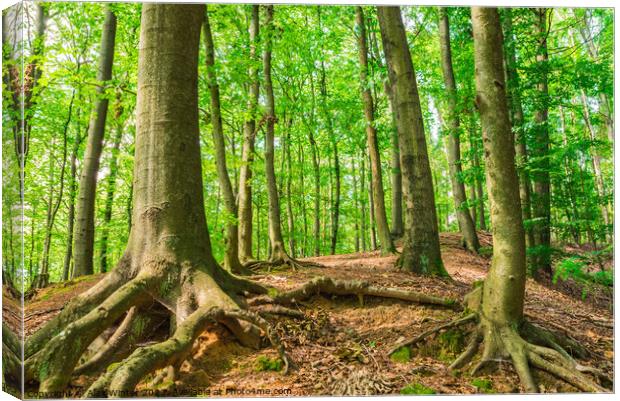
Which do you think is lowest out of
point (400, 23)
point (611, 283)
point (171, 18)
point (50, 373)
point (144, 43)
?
point (50, 373)

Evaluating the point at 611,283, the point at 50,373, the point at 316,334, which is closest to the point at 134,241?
the point at 50,373

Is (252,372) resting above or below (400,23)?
below

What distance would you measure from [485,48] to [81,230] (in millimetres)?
6087

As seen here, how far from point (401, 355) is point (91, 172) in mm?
5860

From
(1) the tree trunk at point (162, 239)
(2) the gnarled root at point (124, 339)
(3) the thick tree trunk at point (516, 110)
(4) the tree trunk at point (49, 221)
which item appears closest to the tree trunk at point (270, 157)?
(4) the tree trunk at point (49, 221)

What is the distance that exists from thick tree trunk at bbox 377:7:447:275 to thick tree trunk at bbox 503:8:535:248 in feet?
4.09

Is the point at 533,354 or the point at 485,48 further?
the point at 485,48

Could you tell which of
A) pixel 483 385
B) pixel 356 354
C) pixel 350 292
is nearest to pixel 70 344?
pixel 356 354

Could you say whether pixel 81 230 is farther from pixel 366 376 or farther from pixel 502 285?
pixel 502 285

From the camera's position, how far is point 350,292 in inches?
156

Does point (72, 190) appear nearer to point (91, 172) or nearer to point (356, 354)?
point (91, 172)

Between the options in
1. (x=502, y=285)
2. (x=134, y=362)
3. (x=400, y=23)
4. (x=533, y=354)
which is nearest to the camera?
(x=134, y=362)

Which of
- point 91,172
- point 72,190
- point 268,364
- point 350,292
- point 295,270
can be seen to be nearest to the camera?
point 268,364

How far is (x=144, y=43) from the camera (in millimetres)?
3646
